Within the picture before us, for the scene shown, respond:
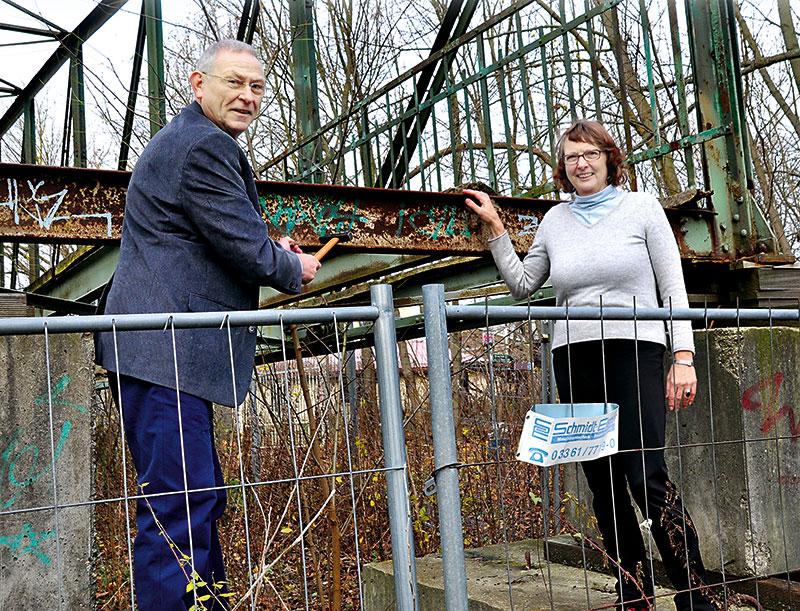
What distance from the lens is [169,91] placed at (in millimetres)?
6609

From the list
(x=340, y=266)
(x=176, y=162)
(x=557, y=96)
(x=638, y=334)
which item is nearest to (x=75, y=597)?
(x=176, y=162)

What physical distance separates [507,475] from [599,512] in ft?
13.1

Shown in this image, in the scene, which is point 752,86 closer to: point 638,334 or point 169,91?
point 169,91

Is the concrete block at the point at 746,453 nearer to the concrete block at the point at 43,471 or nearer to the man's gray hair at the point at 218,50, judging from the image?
the man's gray hair at the point at 218,50

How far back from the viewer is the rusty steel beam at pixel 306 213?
3.48 metres

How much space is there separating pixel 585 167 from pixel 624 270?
449 mm

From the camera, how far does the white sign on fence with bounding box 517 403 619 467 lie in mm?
2627

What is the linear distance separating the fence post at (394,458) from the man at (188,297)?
1.34 feet

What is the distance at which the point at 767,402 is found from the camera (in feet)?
13.2

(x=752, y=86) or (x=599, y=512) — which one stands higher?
(x=752, y=86)

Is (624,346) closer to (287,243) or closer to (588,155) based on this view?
(588,155)

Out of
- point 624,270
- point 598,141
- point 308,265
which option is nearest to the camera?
point 308,265

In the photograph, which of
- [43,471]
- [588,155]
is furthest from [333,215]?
[43,471]

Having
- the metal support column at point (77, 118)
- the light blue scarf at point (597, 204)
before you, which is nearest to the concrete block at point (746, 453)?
the light blue scarf at point (597, 204)
